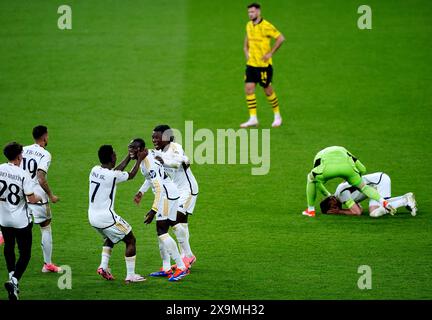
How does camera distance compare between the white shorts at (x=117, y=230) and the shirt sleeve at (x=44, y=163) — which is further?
the shirt sleeve at (x=44, y=163)

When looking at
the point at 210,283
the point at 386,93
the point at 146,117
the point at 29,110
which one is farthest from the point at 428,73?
the point at 210,283

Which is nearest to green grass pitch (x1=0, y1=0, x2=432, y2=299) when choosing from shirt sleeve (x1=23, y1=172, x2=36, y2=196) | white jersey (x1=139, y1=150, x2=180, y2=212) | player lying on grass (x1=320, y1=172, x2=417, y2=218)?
player lying on grass (x1=320, y1=172, x2=417, y2=218)

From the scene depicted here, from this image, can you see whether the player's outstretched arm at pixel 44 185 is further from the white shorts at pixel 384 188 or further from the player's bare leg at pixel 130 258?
the white shorts at pixel 384 188

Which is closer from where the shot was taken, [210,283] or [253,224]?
[210,283]

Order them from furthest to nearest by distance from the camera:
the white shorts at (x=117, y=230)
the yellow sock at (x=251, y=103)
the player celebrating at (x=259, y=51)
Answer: the yellow sock at (x=251, y=103)
the player celebrating at (x=259, y=51)
the white shorts at (x=117, y=230)

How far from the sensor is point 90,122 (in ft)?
67.5

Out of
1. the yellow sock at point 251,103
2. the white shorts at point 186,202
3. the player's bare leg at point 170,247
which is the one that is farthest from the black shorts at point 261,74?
the player's bare leg at point 170,247

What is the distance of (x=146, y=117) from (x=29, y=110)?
2847 mm

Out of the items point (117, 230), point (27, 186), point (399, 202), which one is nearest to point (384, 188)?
point (399, 202)

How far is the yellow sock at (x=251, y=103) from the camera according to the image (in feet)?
64.4

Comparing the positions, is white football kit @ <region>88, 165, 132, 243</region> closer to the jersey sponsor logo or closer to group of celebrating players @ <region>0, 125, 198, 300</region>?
group of celebrating players @ <region>0, 125, 198, 300</region>

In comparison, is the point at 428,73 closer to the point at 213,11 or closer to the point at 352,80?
the point at 352,80

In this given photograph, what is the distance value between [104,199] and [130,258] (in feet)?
2.78

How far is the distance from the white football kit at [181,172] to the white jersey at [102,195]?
34.3 inches
